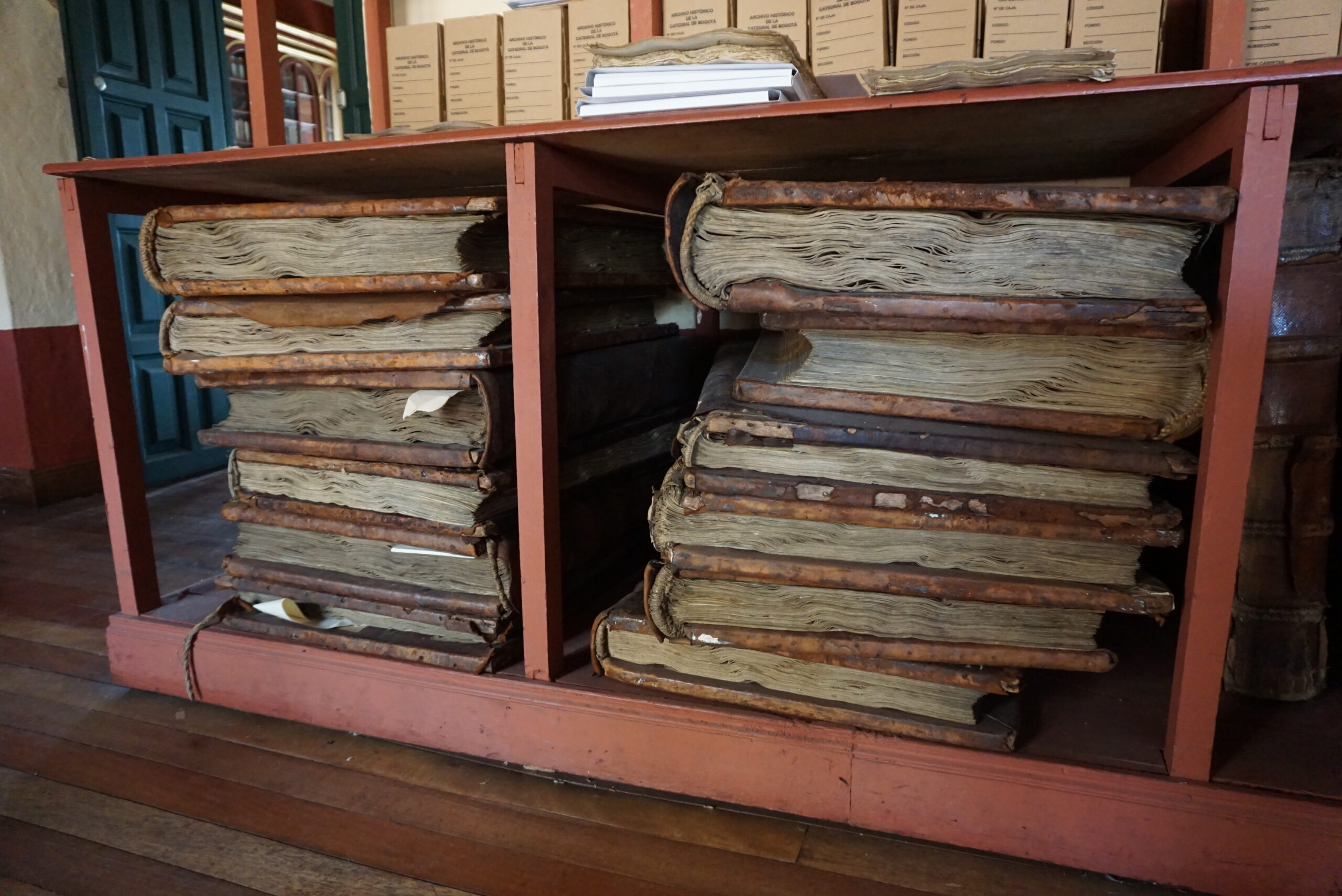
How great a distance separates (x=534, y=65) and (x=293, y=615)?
1.52 metres

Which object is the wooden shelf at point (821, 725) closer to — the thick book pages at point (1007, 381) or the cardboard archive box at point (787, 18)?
the thick book pages at point (1007, 381)

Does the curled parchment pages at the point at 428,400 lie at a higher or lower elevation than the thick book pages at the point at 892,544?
higher

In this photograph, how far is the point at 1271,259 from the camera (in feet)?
4.16

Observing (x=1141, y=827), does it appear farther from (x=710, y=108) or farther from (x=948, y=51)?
(x=948, y=51)

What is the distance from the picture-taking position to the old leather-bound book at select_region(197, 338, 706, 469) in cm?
178

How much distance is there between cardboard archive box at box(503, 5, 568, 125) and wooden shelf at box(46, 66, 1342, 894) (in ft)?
0.68

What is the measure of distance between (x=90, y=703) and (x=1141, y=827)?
2.38m

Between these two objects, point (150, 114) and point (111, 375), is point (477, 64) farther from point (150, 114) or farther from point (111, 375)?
point (150, 114)

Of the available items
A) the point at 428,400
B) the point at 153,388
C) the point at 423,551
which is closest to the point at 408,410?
the point at 428,400

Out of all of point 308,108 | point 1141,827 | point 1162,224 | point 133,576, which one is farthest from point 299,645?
point 308,108

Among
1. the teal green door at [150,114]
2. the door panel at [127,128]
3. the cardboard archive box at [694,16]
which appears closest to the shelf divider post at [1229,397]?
the cardboard archive box at [694,16]

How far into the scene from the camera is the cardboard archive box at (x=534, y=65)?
208 centimetres

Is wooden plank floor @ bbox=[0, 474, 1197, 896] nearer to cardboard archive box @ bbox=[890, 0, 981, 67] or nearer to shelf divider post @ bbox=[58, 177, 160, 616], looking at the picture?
shelf divider post @ bbox=[58, 177, 160, 616]

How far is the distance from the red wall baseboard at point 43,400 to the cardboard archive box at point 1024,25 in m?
4.28
